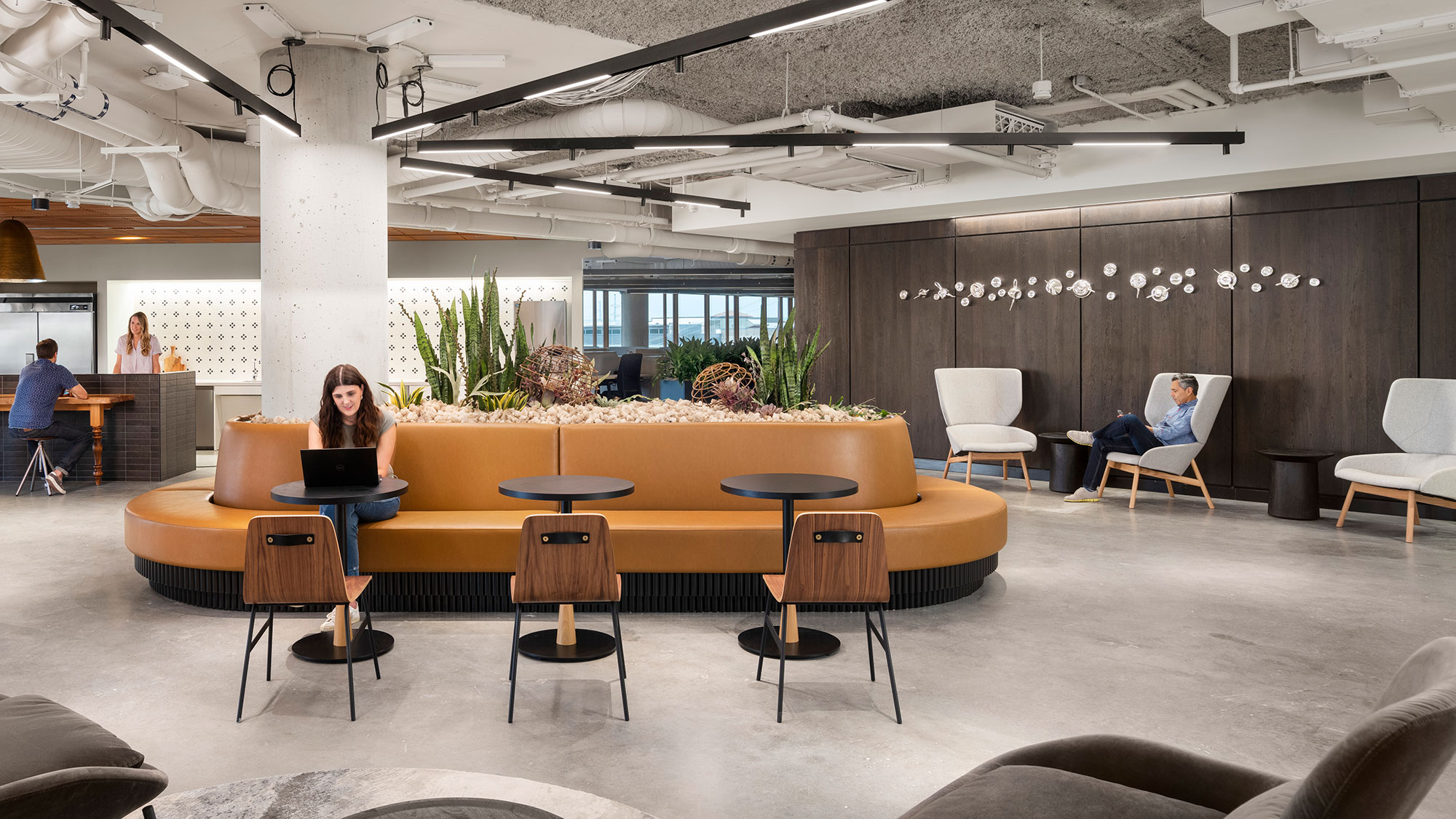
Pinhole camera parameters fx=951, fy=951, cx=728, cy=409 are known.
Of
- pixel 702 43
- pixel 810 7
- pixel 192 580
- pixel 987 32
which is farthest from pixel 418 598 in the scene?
pixel 987 32

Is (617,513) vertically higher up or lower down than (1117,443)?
lower down

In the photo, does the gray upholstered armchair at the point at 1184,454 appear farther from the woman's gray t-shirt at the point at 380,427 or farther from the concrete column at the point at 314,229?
the concrete column at the point at 314,229

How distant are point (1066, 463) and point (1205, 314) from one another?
5.86 feet

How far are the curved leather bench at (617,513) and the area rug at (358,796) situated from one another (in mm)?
2495

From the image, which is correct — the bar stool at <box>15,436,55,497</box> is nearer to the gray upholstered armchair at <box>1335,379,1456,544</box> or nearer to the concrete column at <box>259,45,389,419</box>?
the concrete column at <box>259,45,389,419</box>

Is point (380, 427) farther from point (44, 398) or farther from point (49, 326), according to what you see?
point (49, 326)

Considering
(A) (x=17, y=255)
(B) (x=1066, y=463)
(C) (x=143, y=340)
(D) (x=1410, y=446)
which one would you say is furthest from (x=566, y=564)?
(C) (x=143, y=340)

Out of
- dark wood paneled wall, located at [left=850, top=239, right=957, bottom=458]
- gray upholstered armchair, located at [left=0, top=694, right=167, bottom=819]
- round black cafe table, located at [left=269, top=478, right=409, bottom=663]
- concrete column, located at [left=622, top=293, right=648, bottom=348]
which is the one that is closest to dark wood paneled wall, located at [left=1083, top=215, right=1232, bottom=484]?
dark wood paneled wall, located at [left=850, top=239, right=957, bottom=458]

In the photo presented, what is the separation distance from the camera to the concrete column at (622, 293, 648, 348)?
20500mm

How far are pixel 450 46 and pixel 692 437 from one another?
9.56 feet

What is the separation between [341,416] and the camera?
14.8ft

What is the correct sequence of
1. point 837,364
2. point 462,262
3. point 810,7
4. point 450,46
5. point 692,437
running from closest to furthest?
point 810,7
point 692,437
point 450,46
point 837,364
point 462,262

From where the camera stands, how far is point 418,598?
4.79m

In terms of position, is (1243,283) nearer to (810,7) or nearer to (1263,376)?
(1263,376)
